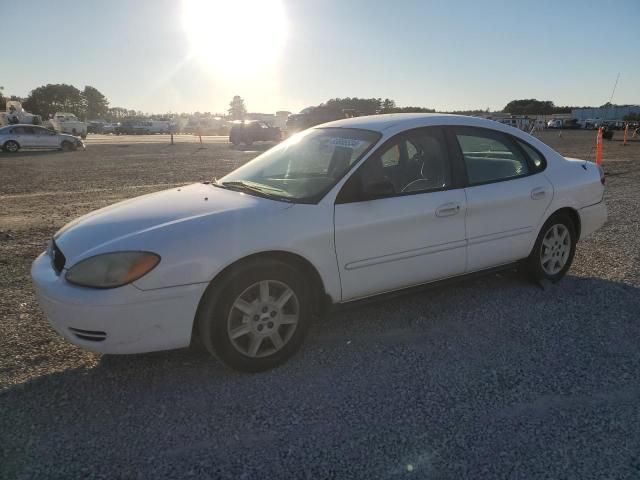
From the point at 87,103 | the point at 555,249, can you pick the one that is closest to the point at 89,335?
the point at 555,249

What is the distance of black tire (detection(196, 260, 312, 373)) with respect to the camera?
119 inches

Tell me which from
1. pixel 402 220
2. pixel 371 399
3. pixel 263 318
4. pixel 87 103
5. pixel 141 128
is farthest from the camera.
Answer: pixel 87 103

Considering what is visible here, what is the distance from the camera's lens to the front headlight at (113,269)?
2877mm

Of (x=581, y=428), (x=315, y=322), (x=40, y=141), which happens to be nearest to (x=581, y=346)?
(x=581, y=428)

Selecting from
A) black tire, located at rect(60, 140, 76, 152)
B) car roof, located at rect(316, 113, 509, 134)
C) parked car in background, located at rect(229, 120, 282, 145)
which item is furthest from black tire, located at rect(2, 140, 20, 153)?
car roof, located at rect(316, 113, 509, 134)

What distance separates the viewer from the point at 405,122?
3998 mm

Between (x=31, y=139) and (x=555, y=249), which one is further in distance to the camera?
(x=31, y=139)

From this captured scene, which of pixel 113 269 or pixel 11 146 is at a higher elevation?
pixel 11 146

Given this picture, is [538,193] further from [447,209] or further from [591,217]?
[447,209]

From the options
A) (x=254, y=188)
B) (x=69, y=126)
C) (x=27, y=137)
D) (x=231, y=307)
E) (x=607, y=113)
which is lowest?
(x=231, y=307)

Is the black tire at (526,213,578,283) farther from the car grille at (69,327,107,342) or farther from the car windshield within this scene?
the car grille at (69,327,107,342)

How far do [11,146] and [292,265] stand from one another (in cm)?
2480

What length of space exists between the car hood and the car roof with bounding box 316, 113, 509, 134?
43.6 inches

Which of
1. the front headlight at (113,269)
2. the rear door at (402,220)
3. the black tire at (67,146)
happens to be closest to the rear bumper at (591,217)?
the rear door at (402,220)
